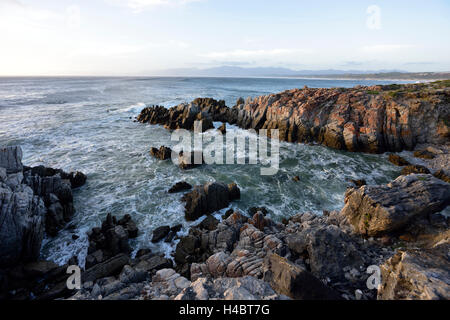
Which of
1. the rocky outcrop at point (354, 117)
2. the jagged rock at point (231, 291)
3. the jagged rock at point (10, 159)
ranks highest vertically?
the rocky outcrop at point (354, 117)

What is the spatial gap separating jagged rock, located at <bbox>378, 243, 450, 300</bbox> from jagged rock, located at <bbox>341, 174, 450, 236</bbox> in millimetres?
2595

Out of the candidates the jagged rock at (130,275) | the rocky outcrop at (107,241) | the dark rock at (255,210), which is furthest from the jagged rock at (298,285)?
the rocky outcrop at (107,241)

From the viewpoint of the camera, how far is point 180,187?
61.2 ft

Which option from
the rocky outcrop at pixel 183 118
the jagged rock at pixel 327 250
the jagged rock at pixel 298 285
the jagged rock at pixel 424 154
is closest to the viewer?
the jagged rock at pixel 298 285

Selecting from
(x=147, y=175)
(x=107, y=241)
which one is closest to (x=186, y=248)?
(x=107, y=241)

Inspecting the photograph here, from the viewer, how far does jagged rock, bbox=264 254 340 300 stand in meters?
6.39

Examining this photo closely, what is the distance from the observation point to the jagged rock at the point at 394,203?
9836 millimetres

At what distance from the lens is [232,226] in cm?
1240

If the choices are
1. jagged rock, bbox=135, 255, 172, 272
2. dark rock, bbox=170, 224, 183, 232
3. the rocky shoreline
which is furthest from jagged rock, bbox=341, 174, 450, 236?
dark rock, bbox=170, 224, 183, 232

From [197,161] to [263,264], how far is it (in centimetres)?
1641

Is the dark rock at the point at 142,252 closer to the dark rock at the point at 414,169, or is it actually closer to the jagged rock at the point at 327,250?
the jagged rock at the point at 327,250

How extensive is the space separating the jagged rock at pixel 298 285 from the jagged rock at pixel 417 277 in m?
1.58
